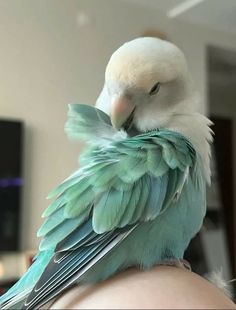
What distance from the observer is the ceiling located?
2.23 metres

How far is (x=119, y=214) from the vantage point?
509 mm

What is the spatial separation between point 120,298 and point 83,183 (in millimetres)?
133

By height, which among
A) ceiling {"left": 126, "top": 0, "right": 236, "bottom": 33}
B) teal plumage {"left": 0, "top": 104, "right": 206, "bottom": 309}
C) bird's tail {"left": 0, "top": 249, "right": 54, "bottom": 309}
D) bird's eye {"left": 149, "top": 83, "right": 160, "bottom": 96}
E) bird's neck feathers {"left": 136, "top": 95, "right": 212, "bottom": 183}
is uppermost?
ceiling {"left": 126, "top": 0, "right": 236, "bottom": 33}

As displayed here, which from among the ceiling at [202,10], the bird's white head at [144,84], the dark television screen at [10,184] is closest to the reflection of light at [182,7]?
the ceiling at [202,10]

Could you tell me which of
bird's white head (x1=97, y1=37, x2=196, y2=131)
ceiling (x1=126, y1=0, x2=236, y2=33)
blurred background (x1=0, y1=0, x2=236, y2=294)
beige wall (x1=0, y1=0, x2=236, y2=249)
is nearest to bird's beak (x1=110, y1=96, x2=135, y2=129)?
bird's white head (x1=97, y1=37, x2=196, y2=131)

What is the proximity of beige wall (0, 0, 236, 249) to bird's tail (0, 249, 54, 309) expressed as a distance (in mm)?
1423

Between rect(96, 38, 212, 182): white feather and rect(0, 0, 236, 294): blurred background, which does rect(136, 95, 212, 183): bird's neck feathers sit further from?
rect(0, 0, 236, 294): blurred background

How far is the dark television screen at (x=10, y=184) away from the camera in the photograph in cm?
189

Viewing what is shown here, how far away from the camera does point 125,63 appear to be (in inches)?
23.9

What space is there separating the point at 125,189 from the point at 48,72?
1552 mm

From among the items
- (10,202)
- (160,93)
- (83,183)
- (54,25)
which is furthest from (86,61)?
(83,183)

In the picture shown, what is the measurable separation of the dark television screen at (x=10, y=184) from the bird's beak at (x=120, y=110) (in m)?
1.33

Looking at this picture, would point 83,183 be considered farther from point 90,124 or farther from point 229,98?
→ point 229,98

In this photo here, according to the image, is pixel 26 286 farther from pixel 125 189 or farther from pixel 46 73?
pixel 46 73
